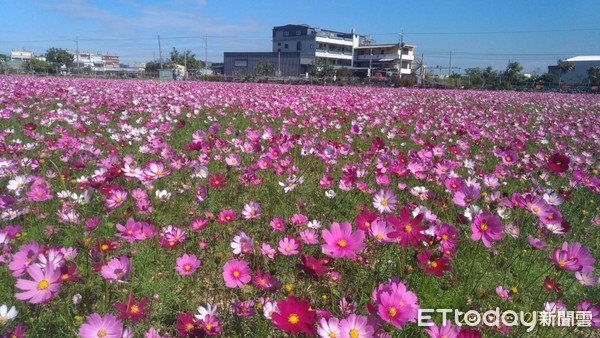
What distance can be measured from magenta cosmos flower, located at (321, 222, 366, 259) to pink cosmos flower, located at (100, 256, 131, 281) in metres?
0.66

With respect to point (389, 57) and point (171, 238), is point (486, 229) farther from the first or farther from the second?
point (389, 57)

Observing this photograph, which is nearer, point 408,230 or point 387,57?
point 408,230

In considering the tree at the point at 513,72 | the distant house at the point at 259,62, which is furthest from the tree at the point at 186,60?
the tree at the point at 513,72

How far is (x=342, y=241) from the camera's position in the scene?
4.42 ft

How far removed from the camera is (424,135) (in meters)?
5.59

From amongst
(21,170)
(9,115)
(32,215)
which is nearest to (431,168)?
(32,215)

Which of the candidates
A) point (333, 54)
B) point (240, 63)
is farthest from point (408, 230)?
point (333, 54)

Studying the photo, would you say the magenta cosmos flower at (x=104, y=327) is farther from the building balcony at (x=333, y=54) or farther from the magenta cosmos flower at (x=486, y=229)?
the building balcony at (x=333, y=54)

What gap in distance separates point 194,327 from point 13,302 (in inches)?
35.1

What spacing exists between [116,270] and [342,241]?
0.76 metres

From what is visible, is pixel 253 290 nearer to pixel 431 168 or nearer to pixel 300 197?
pixel 300 197

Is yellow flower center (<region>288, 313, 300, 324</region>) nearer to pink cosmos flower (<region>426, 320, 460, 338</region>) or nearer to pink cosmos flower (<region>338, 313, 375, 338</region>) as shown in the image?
pink cosmos flower (<region>338, 313, 375, 338</region>)

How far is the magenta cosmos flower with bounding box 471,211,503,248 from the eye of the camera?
1388 millimetres

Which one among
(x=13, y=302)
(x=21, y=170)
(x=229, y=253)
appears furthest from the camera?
(x=21, y=170)
